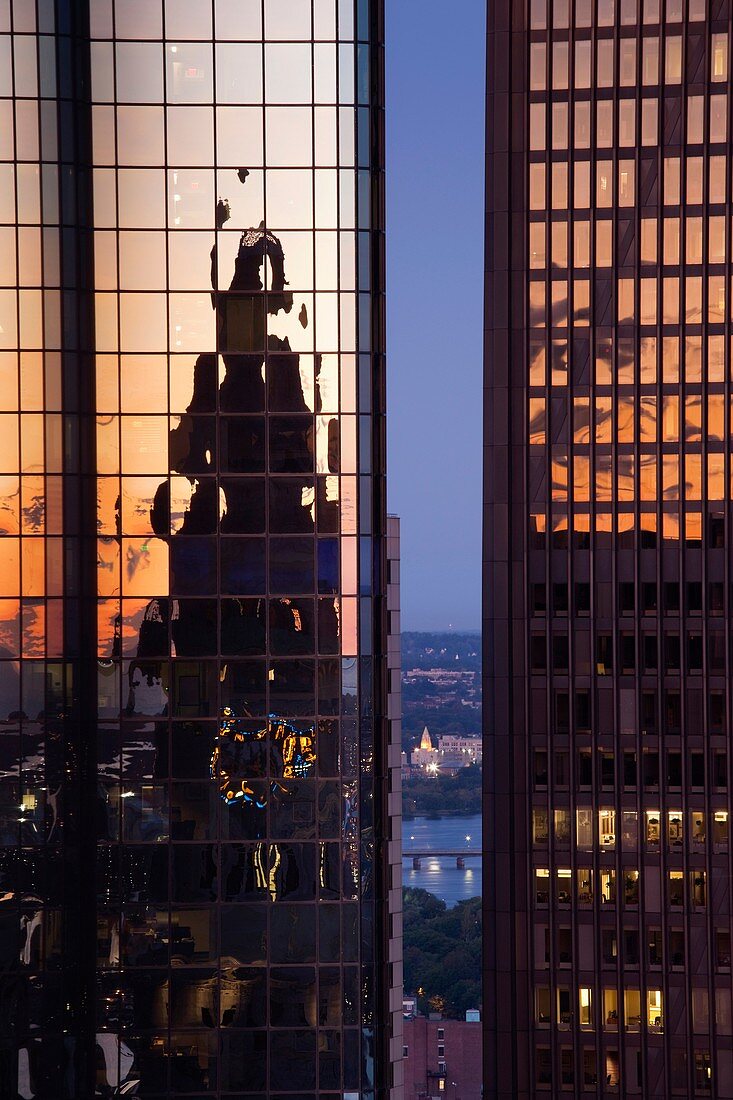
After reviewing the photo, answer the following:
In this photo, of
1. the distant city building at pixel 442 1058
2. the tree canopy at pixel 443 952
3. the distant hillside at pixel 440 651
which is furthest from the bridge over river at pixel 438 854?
the distant hillside at pixel 440 651

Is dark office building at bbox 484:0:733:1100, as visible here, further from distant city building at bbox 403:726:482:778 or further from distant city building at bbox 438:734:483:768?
distant city building at bbox 403:726:482:778

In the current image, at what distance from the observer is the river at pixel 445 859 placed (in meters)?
113

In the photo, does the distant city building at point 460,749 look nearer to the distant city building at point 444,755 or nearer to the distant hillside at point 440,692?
the distant city building at point 444,755

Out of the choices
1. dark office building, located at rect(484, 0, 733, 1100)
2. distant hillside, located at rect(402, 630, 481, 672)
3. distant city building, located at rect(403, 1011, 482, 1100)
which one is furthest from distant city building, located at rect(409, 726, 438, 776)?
distant city building, located at rect(403, 1011, 482, 1100)

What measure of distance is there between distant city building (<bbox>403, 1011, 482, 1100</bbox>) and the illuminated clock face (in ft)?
286

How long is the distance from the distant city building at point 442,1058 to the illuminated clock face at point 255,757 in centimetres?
8711

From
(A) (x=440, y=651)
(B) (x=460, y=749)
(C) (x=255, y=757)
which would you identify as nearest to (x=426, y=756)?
(B) (x=460, y=749)

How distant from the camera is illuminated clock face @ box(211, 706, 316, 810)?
120ft

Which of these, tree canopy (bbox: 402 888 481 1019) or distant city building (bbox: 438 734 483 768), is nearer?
distant city building (bbox: 438 734 483 768)

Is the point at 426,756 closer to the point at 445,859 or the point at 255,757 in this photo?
the point at 445,859

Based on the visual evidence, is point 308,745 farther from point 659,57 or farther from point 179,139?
point 659,57

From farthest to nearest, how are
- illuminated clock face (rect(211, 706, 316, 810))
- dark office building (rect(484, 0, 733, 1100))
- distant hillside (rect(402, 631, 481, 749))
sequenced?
1. distant hillside (rect(402, 631, 481, 749))
2. dark office building (rect(484, 0, 733, 1100))
3. illuminated clock face (rect(211, 706, 316, 810))

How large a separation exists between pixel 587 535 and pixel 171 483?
4654 cm

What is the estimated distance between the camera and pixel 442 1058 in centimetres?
11888
